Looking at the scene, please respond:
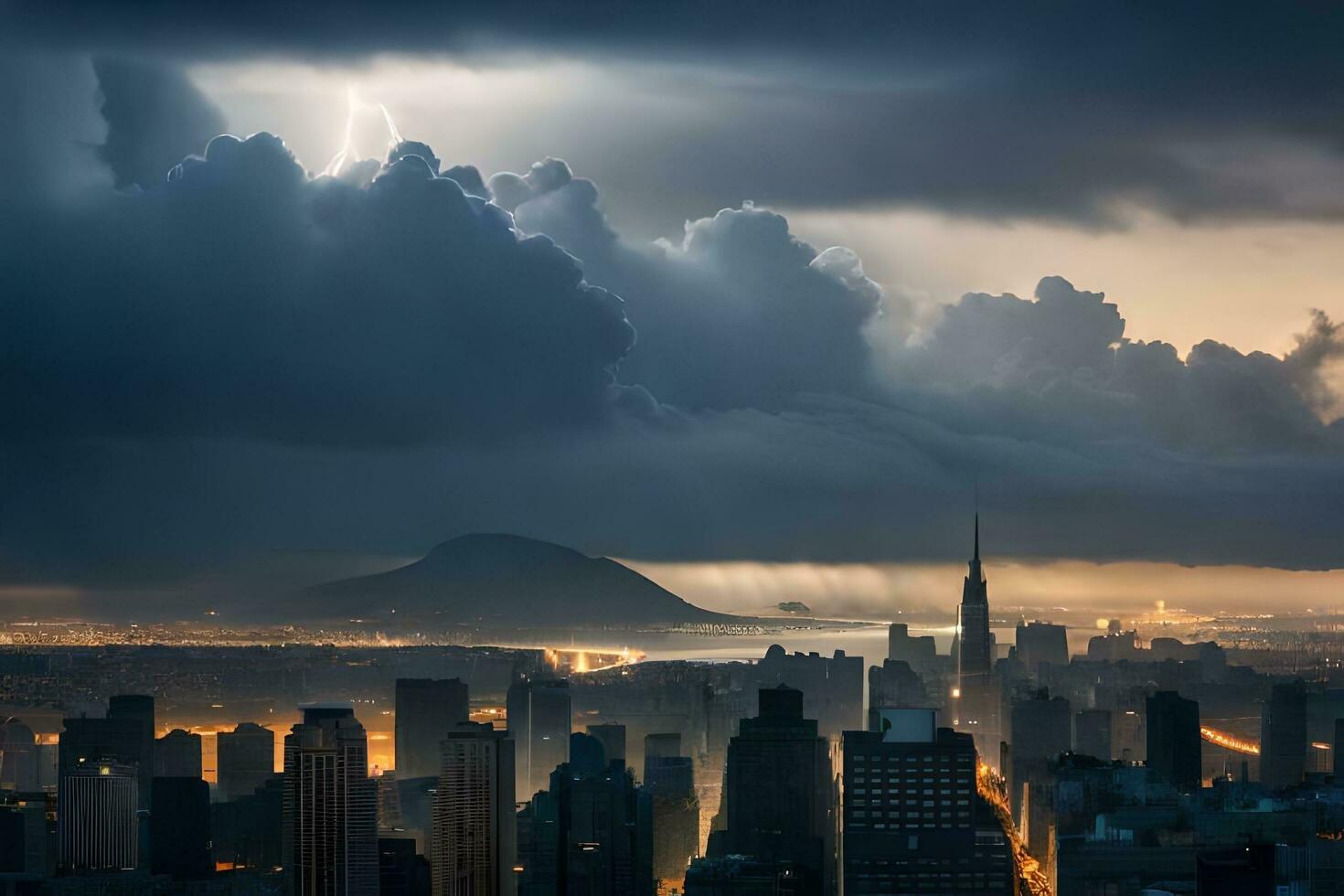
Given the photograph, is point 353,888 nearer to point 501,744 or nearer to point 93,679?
point 501,744

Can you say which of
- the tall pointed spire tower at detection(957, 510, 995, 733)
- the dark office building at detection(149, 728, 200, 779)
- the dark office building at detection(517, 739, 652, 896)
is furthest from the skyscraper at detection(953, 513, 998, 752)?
the dark office building at detection(149, 728, 200, 779)

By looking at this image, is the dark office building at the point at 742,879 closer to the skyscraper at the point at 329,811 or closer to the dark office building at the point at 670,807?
the dark office building at the point at 670,807

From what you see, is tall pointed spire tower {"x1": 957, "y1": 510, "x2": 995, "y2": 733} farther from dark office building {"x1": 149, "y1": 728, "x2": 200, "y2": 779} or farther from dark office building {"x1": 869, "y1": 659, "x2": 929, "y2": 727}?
dark office building {"x1": 149, "y1": 728, "x2": 200, "y2": 779}

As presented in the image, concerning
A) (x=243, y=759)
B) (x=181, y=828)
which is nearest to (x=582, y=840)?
(x=243, y=759)

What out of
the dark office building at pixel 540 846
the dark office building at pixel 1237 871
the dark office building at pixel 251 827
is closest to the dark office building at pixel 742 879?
the dark office building at pixel 540 846

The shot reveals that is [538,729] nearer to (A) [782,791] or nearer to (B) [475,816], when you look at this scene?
(B) [475,816]

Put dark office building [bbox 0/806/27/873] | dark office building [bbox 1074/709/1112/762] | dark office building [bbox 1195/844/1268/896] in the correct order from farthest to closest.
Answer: dark office building [bbox 1074/709/1112/762] → dark office building [bbox 0/806/27/873] → dark office building [bbox 1195/844/1268/896]
